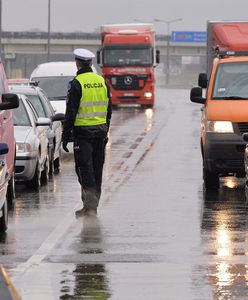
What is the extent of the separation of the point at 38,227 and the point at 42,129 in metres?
6.25

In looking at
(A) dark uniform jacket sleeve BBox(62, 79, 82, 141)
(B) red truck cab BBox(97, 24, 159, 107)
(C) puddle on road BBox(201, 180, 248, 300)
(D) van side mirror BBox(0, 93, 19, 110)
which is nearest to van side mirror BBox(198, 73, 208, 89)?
(C) puddle on road BBox(201, 180, 248, 300)

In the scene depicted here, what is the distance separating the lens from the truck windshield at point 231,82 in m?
19.1

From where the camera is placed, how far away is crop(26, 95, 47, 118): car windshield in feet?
74.1

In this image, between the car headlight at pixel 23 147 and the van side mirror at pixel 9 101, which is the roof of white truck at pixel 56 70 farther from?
the van side mirror at pixel 9 101

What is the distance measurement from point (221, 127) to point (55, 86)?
1553cm

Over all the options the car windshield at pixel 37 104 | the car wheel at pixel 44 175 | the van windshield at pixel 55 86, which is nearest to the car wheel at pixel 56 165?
the car windshield at pixel 37 104

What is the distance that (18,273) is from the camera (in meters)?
10.9

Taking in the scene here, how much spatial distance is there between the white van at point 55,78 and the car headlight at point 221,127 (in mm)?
13708

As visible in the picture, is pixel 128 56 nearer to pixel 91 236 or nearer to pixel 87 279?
pixel 91 236

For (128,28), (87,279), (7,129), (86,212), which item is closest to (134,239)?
(86,212)

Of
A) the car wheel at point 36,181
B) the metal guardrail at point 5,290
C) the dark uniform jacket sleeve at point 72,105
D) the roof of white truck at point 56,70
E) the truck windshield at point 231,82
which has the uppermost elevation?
the metal guardrail at point 5,290

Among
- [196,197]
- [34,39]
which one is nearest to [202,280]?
[196,197]

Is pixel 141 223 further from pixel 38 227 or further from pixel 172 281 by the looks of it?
pixel 172 281

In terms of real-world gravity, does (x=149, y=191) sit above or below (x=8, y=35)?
above
